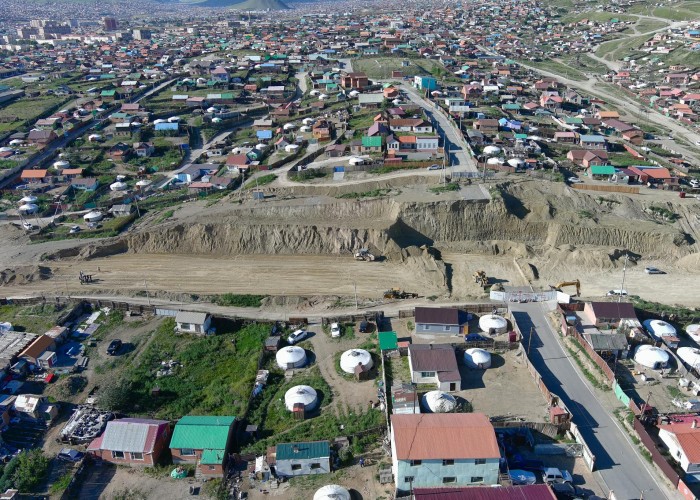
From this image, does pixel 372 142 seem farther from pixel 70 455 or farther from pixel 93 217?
pixel 70 455

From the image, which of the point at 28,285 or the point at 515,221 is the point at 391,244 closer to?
the point at 515,221

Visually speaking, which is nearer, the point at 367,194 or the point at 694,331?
the point at 694,331

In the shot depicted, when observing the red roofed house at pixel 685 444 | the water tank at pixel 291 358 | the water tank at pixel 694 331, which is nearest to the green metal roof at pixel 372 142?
the water tank at pixel 291 358

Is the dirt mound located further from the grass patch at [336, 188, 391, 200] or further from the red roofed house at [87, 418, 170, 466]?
the grass patch at [336, 188, 391, 200]

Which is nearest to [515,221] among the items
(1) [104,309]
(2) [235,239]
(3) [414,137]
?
(3) [414,137]

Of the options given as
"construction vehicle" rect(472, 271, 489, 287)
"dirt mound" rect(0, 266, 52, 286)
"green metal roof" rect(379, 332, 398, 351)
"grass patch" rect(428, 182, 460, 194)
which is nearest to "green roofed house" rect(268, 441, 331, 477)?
"green metal roof" rect(379, 332, 398, 351)

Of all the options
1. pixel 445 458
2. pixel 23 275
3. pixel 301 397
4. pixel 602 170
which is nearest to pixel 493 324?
pixel 445 458
